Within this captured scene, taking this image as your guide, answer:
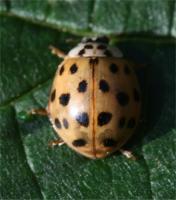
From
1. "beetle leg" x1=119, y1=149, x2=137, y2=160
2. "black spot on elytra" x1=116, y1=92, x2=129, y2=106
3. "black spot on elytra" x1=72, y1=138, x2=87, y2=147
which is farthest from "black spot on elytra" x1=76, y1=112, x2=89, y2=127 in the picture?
"beetle leg" x1=119, y1=149, x2=137, y2=160

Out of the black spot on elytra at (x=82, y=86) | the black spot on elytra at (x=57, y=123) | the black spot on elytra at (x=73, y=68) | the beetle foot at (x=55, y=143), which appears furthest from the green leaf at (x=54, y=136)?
the black spot on elytra at (x=82, y=86)

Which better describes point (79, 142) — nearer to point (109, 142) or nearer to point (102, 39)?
point (109, 142)

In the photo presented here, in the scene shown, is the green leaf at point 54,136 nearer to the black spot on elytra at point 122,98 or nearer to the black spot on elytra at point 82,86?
the black spot on elytra at point 122,98

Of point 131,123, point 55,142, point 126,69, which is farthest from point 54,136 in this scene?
point 126,69

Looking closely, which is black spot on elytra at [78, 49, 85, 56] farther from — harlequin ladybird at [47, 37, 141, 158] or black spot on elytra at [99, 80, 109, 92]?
black spot on elytra at [99, 80, 109, 92]

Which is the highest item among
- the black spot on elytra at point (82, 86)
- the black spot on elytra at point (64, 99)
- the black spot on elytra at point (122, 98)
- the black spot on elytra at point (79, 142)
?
the black spot on elytra at point (82, 86)
